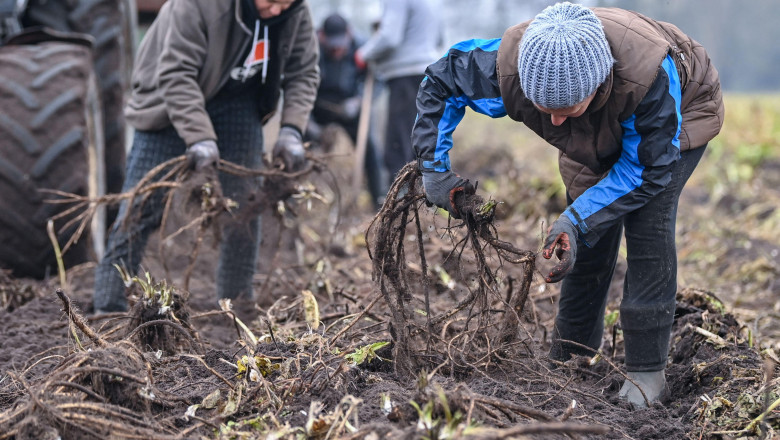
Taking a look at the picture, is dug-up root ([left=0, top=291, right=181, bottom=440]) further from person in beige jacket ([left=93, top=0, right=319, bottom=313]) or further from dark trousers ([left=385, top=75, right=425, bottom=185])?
dark trousers ([left=385, top=75, right=425, bottom=185])

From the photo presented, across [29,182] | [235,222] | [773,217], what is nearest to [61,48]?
[29,182]

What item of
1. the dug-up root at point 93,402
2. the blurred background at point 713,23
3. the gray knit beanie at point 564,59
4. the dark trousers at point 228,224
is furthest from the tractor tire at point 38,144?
the blurred background at point 713,23

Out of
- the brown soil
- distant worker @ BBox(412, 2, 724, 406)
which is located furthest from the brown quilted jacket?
the brown soil

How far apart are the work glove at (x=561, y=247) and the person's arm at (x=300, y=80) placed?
177 centimetres

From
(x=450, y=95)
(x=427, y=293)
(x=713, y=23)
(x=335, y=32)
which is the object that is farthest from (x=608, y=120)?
(x=713, y=23)

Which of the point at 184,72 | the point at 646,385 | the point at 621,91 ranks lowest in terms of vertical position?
the point at 646,385

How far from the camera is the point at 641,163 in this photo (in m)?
2.69

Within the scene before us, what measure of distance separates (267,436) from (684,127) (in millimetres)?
1725

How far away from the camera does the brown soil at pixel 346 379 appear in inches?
87.3

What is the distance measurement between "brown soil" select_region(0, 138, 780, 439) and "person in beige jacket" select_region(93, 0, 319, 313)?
0.83 feet

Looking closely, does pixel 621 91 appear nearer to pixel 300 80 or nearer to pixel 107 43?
pixel 300 80

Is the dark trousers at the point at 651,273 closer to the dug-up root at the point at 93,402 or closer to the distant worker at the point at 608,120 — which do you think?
the distant worker at the point at 608,120

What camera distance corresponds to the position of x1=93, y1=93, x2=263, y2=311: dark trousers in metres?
3.90

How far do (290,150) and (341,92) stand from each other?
4.10 m
